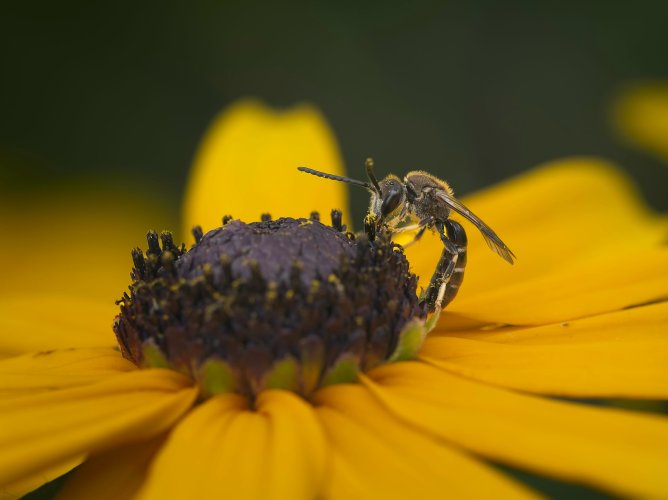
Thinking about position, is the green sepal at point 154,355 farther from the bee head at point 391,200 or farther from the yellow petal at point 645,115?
the yellow petal at point 645,115

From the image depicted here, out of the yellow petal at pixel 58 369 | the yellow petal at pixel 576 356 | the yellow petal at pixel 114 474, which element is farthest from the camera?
the yellow petal at pixel 58 369

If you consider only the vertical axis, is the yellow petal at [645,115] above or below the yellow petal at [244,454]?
above

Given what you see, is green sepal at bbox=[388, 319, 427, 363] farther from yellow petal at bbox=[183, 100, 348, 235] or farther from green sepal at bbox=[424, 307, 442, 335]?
yellow petal at bbox=[183, 100, 348, 235]

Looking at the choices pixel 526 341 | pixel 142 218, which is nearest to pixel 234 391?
pixel 526 341

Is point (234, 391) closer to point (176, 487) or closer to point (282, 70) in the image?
point (176, 487)

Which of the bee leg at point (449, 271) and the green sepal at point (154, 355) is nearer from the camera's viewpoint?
the green sepal at point (154, 355)

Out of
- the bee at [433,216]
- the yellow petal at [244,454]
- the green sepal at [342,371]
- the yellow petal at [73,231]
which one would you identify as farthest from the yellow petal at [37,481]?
the yellow petal at [73,231]
